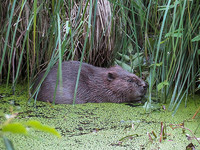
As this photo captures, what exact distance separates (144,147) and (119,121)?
66 centimetres

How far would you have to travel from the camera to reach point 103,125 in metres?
2.73

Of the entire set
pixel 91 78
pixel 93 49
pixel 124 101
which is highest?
pixel 93 49

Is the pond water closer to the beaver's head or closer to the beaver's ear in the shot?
the beaver's head

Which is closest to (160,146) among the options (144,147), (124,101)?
(144,147)

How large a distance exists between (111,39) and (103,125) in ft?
5.44

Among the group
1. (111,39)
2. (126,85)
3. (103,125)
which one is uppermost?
(111,39)

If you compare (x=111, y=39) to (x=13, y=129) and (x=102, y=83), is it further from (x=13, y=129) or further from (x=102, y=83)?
(x=13, y=129)

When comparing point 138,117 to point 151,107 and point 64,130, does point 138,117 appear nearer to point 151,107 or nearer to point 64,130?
point 151,107

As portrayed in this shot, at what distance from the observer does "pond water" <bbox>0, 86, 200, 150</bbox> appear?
2.25m

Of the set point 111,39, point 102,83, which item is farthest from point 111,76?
point 111,39

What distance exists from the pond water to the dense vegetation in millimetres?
218

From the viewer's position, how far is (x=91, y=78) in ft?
12.1

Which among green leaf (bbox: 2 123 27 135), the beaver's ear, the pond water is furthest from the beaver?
green leaf (bbox: 2 123 27 135)

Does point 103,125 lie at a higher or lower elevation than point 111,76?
lower
